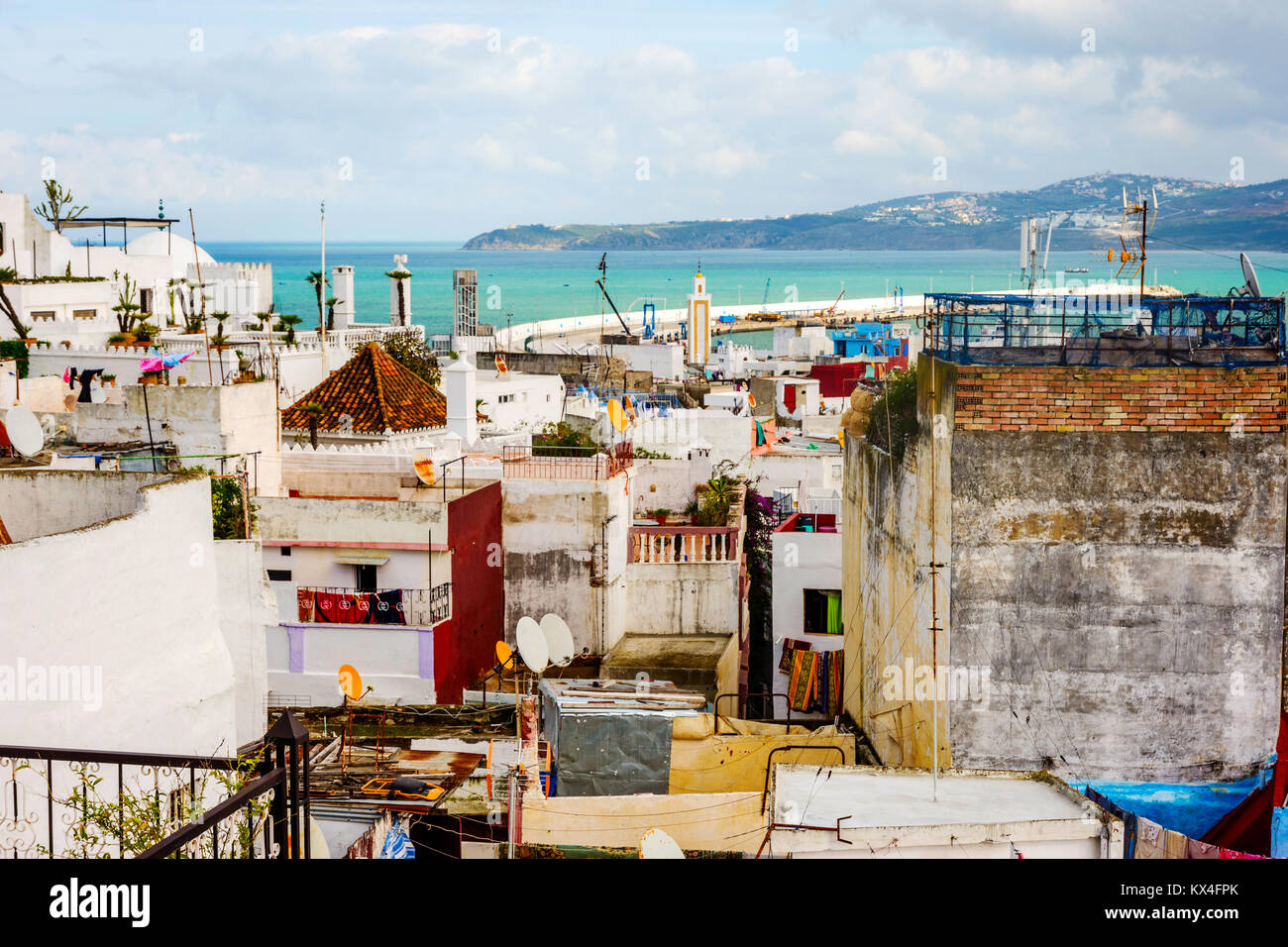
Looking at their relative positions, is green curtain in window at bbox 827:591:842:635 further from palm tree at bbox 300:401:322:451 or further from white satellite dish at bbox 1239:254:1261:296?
palm tree at bbox 300:401:322:451

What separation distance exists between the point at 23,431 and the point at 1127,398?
470 inches

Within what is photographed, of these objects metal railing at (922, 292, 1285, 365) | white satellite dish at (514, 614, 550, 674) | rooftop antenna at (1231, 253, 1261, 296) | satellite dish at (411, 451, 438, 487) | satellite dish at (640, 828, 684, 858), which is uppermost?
rooftop antenna at (1231, 253, 1261, 296)

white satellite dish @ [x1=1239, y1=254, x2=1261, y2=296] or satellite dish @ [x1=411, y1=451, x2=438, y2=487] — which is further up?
white satellite dish @ [x1=1239, y1=254, x2=1261, y2=296]

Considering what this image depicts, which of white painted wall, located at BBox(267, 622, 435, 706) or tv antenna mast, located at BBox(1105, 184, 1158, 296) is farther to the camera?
white painted wall, located at BBox(267, 622, 435, 706)

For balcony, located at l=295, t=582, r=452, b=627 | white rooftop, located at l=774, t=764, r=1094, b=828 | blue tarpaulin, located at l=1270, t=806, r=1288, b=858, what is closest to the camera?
white rooftop, located at l=774, t=764, r=1094, b=828

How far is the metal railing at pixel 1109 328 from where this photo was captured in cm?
1253

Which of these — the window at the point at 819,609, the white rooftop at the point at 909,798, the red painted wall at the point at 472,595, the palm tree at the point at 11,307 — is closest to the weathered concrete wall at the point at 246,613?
the red painted wall at the point at 472,595

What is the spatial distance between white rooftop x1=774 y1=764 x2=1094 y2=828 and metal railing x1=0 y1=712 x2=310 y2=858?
165 inches

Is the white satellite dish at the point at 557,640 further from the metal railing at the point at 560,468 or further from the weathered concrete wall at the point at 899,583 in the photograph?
the metal railing at the point at 560,468

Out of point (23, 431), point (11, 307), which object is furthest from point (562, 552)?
point (11, 307)

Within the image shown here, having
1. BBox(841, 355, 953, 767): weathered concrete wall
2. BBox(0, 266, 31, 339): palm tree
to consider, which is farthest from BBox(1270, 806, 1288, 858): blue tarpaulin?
BBox(0, 266, 31, 339): palm tree

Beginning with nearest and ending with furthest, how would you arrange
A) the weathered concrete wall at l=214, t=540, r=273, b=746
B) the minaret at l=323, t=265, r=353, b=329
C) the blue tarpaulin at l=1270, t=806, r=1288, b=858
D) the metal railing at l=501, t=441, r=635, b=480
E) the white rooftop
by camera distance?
the white rooftop, the blue tarpaulin at l=1270, t=806, r=1288, b=858, the weathered concrete wall at l=214, t=540, r=273, b=746, the metal railing at l=501, t=441, r=635, b=480, the minaret at l=323, t=265, r=353, b=329

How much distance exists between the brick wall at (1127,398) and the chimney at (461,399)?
1493 centimetres

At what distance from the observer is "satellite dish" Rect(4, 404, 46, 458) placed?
16.2m
